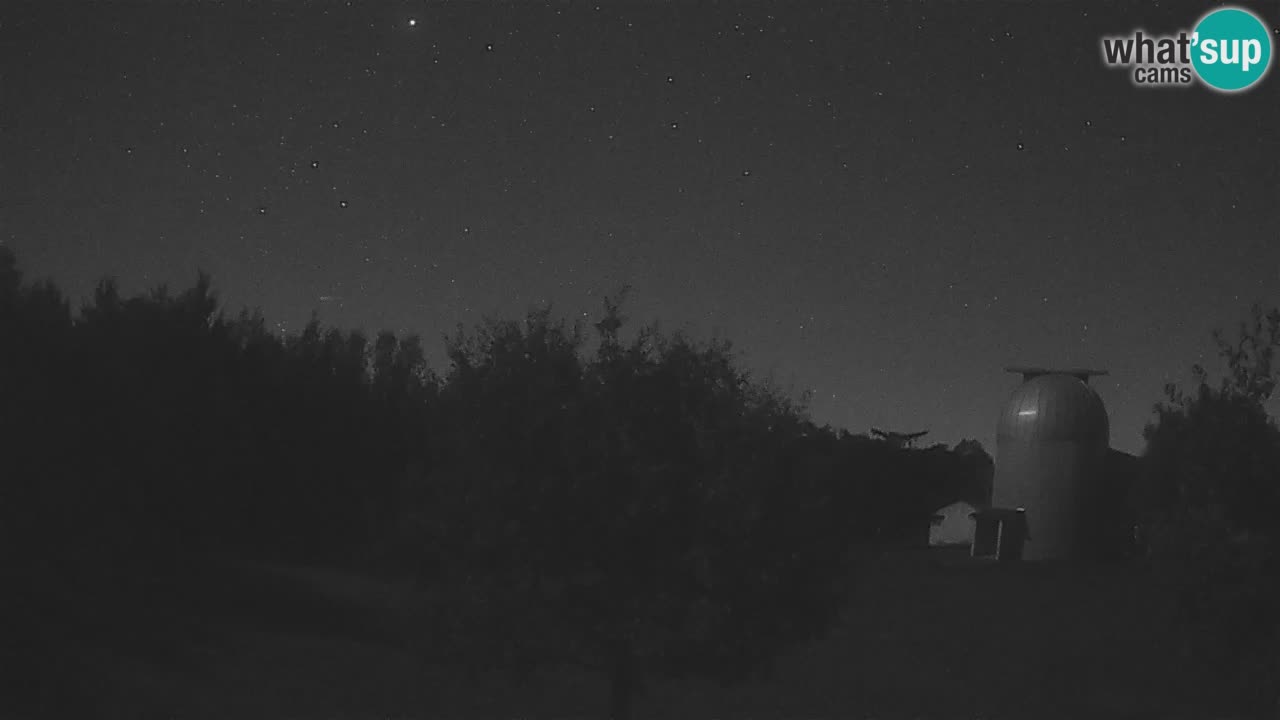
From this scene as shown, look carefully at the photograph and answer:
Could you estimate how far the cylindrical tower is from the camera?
190ft

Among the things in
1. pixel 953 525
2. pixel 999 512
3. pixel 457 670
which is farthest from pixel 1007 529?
pixel 457 670

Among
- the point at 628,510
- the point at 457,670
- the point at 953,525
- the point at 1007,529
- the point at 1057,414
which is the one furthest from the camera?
the point at 953,525

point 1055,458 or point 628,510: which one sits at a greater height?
point 1055,458

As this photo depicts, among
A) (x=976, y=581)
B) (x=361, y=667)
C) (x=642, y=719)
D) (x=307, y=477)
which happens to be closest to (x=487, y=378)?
(x=642, y=719)

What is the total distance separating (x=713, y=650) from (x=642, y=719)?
833 cm

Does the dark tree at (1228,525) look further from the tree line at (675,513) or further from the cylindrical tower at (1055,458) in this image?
the cylindrical tower at (1055,458)

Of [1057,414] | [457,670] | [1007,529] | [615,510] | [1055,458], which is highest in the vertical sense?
[1057,414]

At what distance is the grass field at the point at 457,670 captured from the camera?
80.6 feet

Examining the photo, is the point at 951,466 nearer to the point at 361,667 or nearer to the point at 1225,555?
the point at 361,667

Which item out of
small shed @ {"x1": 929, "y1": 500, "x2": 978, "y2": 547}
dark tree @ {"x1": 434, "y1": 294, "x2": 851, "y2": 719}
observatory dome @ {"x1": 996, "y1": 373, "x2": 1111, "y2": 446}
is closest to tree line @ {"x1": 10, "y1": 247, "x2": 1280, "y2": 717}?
dark tree @ {"x1": 434, "y1": 294, "x2": 851, "y2": 719}

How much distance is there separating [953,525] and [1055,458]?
1160 centimetres

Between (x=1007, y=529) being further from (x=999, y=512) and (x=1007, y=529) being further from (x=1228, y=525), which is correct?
(x=1228, y=525)

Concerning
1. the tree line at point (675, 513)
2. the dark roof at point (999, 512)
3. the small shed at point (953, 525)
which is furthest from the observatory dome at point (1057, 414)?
the tree line at point (675, 513)

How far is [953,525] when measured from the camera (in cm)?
6869
